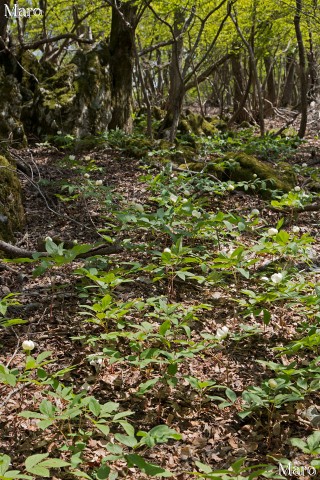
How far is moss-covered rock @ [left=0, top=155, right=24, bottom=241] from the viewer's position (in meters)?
4.25

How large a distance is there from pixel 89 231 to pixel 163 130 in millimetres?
5472

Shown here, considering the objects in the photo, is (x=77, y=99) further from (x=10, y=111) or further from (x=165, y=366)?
(x=165, y=366)

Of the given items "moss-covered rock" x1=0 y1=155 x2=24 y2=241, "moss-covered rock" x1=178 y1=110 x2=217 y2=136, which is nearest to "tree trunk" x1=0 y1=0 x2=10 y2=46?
"moss-covered rock" x1=0 y1=155 x2=24 y2=241

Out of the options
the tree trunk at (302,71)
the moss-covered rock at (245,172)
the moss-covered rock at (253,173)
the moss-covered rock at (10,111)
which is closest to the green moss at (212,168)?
the moss-covered rock at (245,172)

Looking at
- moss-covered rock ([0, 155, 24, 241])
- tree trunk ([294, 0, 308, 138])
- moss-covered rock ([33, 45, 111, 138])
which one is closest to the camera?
moss-covered rock ([0, 155, 24, 241])

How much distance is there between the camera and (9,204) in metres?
4.45

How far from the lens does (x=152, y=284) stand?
377 centimetres

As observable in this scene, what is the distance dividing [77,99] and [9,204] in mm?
4428

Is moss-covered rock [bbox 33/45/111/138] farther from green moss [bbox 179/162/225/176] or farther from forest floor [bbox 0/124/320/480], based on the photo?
forest floor [bbox 0/124/320/480]

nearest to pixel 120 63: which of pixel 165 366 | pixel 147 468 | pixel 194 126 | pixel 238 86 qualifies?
pixel 194 126

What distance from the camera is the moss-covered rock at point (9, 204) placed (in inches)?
167

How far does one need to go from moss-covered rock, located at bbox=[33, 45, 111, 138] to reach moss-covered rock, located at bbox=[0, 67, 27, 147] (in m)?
0.51

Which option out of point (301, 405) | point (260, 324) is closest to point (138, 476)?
point (301, 405)

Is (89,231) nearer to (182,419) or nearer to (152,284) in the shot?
(152,284)
